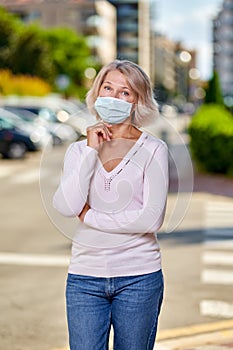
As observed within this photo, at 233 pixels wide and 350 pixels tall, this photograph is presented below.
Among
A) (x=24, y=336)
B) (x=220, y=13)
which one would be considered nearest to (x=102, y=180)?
(x=24, y=336)

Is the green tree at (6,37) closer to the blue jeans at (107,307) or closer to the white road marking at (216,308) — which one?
the white road marking at (216,308)

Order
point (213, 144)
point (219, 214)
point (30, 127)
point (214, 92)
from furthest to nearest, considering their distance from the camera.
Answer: point (30, 127) < point (214, 92) < point (213, 144) < point (219, 214)

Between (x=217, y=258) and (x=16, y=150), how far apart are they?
56.0 feet

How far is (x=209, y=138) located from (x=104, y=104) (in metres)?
16.3

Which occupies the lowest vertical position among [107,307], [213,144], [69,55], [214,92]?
[69,55]

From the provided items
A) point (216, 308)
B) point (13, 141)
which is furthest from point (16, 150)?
point (216, 308)

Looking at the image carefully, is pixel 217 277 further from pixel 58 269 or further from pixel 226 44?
pixel 226 44

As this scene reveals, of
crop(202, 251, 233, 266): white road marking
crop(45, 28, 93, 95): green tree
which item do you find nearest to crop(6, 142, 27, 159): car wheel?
crop(202, 251, 233, 266): white road marking

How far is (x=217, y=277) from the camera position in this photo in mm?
8164

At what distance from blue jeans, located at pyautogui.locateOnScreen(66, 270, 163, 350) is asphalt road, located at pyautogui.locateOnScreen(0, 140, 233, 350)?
298mm

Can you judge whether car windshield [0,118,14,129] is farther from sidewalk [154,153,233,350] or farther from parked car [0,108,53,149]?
sidewalk [154,153,233,350]

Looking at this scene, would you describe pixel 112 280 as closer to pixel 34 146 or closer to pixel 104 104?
pixel 104 104

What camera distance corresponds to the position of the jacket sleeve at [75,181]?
9.78 ft

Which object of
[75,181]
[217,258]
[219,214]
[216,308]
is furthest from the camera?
[219,214]
